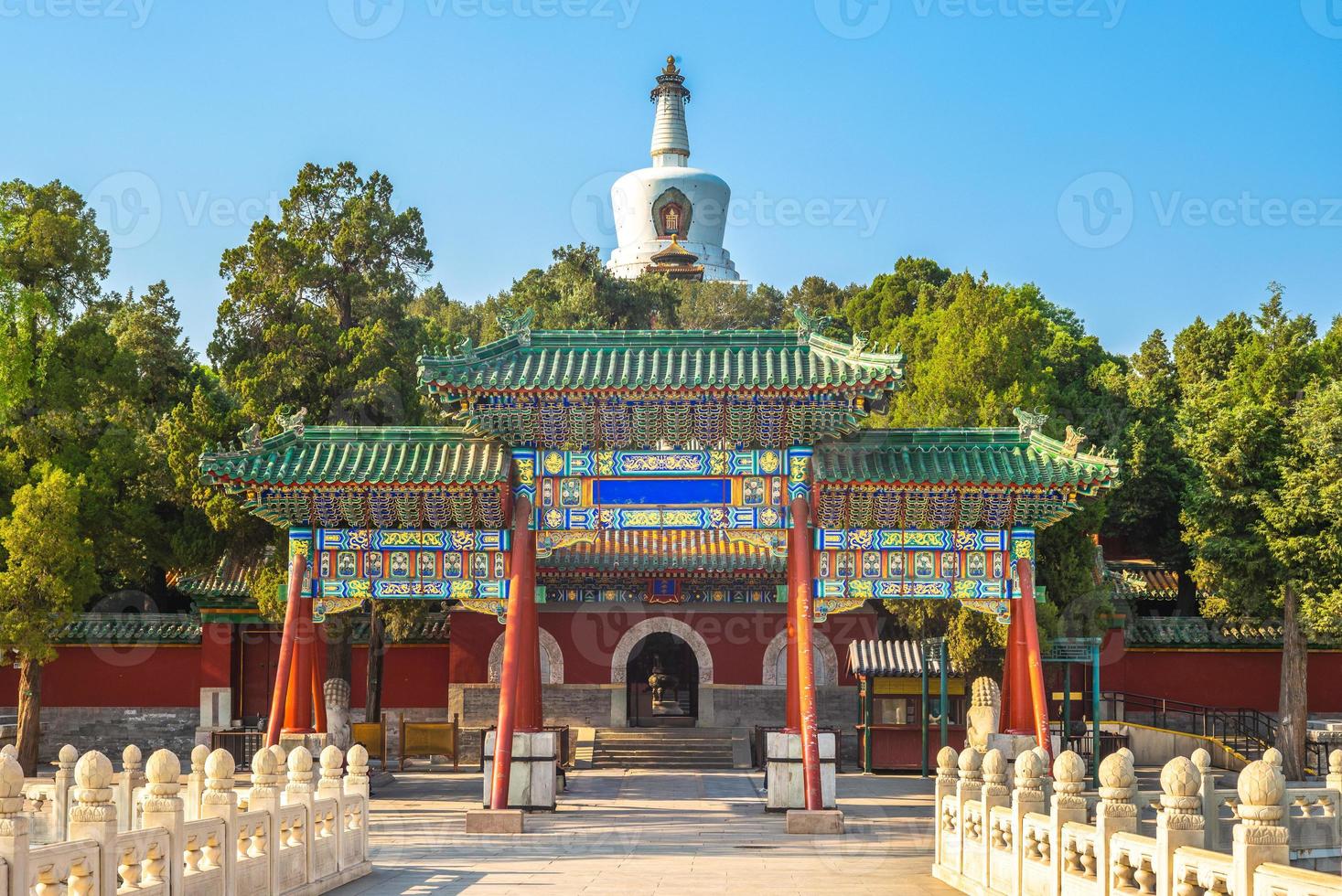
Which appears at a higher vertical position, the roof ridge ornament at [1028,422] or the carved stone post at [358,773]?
the roof ridge ornament at [1028,422]

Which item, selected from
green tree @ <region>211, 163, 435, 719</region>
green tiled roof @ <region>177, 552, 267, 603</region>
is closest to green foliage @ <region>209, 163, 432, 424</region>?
green tree @ <region>211, 163, 435, 719</region>

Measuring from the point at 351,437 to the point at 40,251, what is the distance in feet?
34.1

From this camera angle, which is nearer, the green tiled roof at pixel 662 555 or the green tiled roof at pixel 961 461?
the green tiled roof at pixel 961 461

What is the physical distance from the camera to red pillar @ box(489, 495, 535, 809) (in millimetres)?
19375

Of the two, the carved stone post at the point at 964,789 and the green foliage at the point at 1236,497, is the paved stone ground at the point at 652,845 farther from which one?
the green foliage at the point at 1236,497

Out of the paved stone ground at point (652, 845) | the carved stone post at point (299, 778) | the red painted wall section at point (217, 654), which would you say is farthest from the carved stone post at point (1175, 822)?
the red painted wall section at point (217, 654)

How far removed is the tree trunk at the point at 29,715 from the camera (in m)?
27.0

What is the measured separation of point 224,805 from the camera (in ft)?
42.5

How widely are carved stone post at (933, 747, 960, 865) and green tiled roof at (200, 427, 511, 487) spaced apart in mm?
7501

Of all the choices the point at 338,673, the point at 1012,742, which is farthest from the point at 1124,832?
the point at 338,673

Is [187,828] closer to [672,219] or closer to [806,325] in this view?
[806,325]

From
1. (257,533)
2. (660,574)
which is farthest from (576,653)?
(257,533)

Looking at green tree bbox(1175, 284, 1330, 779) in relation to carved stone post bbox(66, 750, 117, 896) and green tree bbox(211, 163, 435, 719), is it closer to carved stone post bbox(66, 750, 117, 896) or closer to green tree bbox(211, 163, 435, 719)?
green tree bbox(211, 163, 435, 719)

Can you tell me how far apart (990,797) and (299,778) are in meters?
6.94
